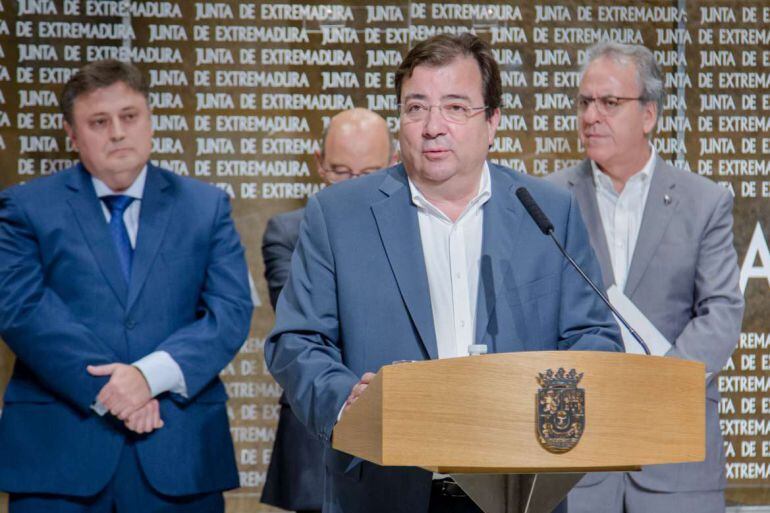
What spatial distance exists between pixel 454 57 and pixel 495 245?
481mm

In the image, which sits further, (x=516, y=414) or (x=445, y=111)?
(x=445, y=111)

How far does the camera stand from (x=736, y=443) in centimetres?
521

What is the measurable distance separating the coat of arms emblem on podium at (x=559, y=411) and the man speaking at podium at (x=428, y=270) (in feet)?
1.80

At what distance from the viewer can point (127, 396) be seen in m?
3.41

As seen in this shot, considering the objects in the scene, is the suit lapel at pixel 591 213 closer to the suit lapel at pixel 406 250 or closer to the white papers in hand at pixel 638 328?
the white papers in hand at pixel 638 328

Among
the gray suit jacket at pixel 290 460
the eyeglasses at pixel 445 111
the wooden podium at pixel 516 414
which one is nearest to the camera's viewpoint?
the wooden podium at pixel 516 414

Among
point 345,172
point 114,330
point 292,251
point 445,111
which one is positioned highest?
point 445,111

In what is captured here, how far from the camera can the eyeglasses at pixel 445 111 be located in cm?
278

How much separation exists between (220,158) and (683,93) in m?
2.12

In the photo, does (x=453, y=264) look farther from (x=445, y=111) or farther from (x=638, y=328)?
(x=638, y=328)

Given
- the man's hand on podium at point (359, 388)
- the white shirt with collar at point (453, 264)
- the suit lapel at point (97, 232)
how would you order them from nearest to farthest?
the man's hand on podium at point (359, 388)
the white shirt with collar at point (453, 264)
the suit lapel at point (97, 232)

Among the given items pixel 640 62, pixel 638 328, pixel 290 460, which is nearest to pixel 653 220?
pixel 638 328

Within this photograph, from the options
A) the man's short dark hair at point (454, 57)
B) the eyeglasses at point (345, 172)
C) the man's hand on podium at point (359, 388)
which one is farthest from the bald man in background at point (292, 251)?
the man's hand on podium at point (359, 388)

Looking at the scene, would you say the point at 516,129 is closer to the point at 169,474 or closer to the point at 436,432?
the point at 169,474
